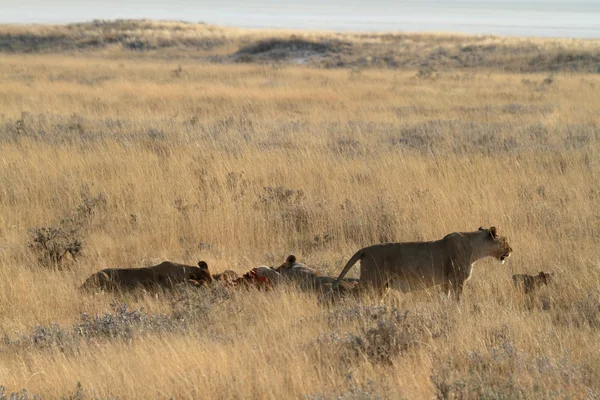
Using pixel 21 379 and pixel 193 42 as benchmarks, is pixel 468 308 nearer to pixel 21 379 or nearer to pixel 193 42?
pixel 21 379

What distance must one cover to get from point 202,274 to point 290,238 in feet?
7.11

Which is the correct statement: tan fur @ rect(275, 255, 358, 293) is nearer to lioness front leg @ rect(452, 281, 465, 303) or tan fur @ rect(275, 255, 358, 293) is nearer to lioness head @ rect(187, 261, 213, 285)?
lioness head @ rect(187, 261, 213, 285)

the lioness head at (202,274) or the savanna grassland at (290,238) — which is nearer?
the savanna grassland at (290,238)

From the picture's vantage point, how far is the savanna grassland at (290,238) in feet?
15.4

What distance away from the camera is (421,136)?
49.8ft

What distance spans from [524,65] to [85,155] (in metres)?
30.4

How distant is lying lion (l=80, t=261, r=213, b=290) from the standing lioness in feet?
4.54

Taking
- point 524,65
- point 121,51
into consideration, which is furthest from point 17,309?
point 121,51

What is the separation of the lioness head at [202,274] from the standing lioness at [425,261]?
121 centimetres

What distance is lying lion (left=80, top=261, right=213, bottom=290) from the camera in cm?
686

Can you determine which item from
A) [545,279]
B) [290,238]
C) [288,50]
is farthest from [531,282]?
[288,50]

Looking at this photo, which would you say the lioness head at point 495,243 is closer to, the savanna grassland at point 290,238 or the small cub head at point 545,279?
the savanna grassland at point 290,238

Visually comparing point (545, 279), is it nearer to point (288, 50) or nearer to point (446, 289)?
point (446, 289)

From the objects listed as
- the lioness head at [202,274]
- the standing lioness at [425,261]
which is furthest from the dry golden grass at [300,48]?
the lioness head at [202,274]
